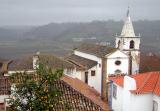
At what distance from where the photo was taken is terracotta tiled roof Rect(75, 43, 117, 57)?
4253cm

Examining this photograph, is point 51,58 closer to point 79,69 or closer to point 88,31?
point 79,69

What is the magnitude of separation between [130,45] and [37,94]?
3408cm

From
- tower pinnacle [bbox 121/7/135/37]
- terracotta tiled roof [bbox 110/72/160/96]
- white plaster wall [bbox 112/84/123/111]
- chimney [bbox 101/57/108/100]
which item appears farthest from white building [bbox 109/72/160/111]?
tower pinnacle [bbox 121/7/135/37]

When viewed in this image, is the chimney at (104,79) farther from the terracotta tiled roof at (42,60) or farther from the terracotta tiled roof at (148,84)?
the terracotta tiled roof at (148,84)

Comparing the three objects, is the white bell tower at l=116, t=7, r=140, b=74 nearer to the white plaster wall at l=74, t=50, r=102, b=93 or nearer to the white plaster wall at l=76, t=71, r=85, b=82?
the white plaster wall at l=74, t=50, r=102, b=93

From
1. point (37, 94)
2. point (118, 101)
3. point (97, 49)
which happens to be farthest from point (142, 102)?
point (97, 49)

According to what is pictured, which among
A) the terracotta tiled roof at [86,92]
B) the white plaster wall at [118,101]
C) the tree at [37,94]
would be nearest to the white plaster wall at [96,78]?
the terracotta tiled roof at [86,92]

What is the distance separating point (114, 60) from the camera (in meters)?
42.4

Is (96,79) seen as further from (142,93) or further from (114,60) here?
(142,93)

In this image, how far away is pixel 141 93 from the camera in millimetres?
27734

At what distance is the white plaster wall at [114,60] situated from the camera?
42188 mm

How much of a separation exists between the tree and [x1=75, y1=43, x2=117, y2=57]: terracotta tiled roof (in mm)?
29640

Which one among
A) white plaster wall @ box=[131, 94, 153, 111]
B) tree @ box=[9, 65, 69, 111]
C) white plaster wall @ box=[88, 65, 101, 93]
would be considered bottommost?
white plaster wall @ box=[88, 65, 101, 93]

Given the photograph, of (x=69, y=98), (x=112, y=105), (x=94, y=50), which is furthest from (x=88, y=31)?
(x=69, y=98)
